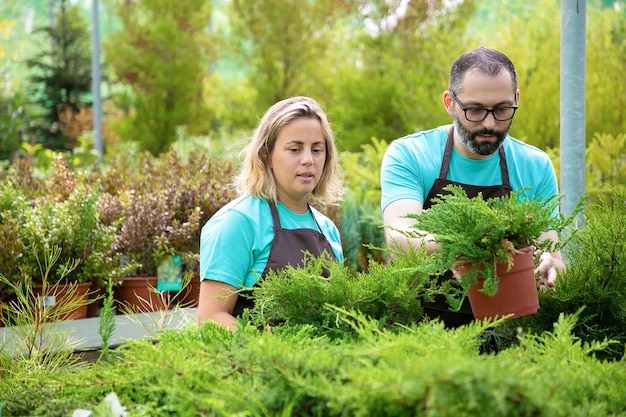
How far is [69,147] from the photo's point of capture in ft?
70.7

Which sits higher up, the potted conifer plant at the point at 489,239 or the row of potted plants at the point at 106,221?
the potted conifer plant at the point at 489,239

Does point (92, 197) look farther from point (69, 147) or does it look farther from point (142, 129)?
point (69, 147)

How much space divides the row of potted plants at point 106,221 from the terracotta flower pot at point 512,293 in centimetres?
276

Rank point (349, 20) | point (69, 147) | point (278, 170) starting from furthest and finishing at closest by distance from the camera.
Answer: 1. point (69, 147)
2. point (349, 20)
3. point (278, 170)

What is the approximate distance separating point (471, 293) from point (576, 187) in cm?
240

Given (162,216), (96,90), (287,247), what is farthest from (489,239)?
(96,90)

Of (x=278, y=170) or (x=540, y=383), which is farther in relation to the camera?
(x=278, y=170)

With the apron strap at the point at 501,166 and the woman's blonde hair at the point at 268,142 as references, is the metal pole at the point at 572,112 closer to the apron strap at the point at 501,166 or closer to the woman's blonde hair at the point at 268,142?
the apron strap at the point at 501,166

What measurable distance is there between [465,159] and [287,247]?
3.03 ft

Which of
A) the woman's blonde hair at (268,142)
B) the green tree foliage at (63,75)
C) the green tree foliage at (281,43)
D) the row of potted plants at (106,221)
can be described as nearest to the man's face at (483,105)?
the woman's blonde hair at (268,142)

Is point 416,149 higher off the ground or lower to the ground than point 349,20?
lower

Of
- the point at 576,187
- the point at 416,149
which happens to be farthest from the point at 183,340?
the point at 576,187

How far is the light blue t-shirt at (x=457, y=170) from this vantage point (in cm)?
325


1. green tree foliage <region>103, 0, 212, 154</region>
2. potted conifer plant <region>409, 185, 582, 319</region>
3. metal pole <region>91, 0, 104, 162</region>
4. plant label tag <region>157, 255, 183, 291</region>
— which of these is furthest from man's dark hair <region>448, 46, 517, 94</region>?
green tree foliage <region>103, 0, 212, 154</region>
